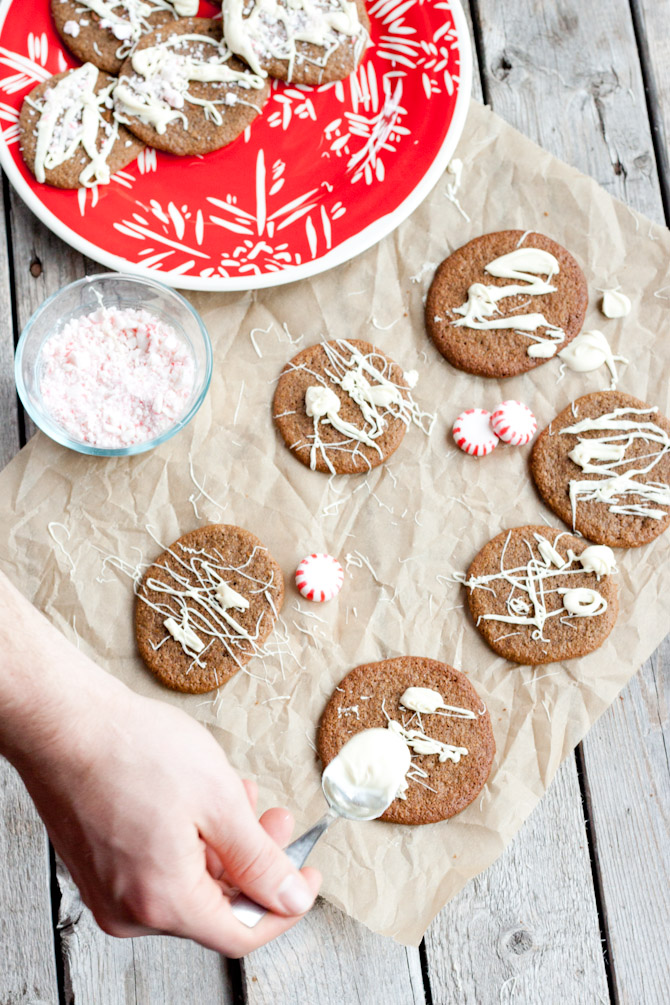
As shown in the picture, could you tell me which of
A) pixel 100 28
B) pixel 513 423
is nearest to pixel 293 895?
pixel 513 423

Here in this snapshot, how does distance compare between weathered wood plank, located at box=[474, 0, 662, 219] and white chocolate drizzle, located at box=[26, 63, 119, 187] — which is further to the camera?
weathered wood plank, located at box=[474, 0, 662, 219]

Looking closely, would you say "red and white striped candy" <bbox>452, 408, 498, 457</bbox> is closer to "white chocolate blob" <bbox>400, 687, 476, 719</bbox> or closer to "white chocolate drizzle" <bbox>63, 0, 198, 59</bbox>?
"white chocolate blob" <bbox>400, 687, 476, 719</bbox>

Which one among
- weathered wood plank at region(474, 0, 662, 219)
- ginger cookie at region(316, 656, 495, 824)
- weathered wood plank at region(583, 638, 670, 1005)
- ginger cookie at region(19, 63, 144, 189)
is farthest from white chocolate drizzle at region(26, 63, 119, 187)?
weathered wood plank at region(583, 638, 670, 1005)

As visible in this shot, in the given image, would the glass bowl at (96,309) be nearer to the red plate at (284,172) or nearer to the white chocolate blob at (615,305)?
the red plate at (284,172)

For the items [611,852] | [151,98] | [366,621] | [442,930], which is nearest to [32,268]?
[151,98]

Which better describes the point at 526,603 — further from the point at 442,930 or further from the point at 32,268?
the point at 32,268
